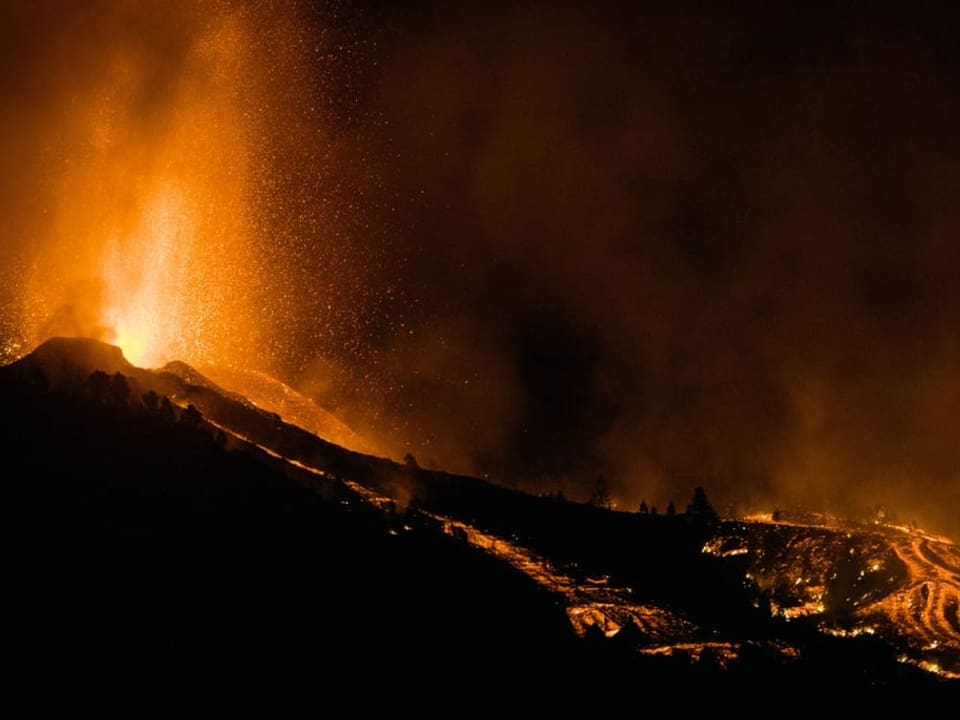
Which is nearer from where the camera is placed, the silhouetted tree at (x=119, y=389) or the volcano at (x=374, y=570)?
the volcano at (x=374, y=570)

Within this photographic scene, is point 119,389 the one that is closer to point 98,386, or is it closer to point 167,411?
point 98,386

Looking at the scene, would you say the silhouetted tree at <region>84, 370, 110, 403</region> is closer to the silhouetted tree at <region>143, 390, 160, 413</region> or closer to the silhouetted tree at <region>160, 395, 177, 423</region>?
the silhouetted tree at <region>143, 390, 160, 413</region>

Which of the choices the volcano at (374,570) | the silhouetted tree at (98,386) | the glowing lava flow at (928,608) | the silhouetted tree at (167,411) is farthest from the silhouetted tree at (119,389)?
the glowing lava flow at (928,608)

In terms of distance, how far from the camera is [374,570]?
88.8 meters

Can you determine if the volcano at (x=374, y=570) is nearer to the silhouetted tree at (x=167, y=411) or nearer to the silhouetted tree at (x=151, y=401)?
the silhouetted tree at (x=167, y=411)

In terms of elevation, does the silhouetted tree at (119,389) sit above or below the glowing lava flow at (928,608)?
below

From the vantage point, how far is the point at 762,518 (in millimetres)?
150250

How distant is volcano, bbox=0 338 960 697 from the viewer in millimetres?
75500

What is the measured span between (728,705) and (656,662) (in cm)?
636

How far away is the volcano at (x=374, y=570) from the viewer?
248 ft

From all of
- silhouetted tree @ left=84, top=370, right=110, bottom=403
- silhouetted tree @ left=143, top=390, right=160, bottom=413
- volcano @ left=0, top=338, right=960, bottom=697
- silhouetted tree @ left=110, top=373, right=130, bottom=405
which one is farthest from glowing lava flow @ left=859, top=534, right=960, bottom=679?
silhouetted tree @ left=84, top=370, right=110, bottom=403

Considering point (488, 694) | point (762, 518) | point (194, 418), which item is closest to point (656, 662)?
point (488, 694)

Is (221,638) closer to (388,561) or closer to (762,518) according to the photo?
(388,561)

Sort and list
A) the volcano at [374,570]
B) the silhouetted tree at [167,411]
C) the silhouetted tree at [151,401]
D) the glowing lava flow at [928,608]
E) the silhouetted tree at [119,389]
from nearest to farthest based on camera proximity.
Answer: the volcano at [374,570], the glowing lava flow at [928,608], the silhouetted tree at [119,389], the silhouetted tree at [167,411], the silhouetted tree at [151,401]
